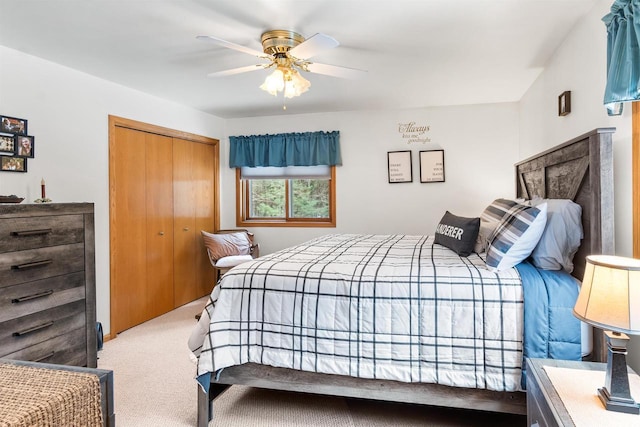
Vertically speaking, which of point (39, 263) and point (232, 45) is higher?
point (232, 45)

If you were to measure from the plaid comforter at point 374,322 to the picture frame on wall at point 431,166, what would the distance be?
2.47 metres

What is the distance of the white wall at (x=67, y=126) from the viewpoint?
2.71 metres

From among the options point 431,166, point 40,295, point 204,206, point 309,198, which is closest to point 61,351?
point 40,295

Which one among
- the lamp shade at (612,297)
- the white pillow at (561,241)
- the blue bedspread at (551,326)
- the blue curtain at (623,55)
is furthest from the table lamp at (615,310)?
the blue curtain at (623,55)

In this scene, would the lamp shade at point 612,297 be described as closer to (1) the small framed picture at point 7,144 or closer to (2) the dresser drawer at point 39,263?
(2) the dresser drawer at point 39,263

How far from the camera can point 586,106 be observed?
2.31 meters

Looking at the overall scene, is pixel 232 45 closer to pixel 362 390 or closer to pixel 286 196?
pixel 362 390

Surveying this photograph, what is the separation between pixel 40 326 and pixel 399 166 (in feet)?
12.2

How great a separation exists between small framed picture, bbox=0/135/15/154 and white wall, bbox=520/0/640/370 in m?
3.72

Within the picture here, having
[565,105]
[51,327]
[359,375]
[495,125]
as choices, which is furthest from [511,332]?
[495,125]

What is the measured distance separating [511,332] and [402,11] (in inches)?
71.5

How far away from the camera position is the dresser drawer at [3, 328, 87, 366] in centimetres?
225

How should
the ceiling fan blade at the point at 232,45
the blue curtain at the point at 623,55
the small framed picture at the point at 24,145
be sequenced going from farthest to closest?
1. the small framed picture at the point at 24,145
2. the ceiling fan blade at the point at 232,45
3. the blue curtain at the point at 623,55

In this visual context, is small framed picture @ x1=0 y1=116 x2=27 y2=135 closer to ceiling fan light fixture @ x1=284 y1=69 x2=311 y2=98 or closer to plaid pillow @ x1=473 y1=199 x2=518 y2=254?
ceiling fan light fixture @ x1=284 y1=69 x2=311 y2=98
